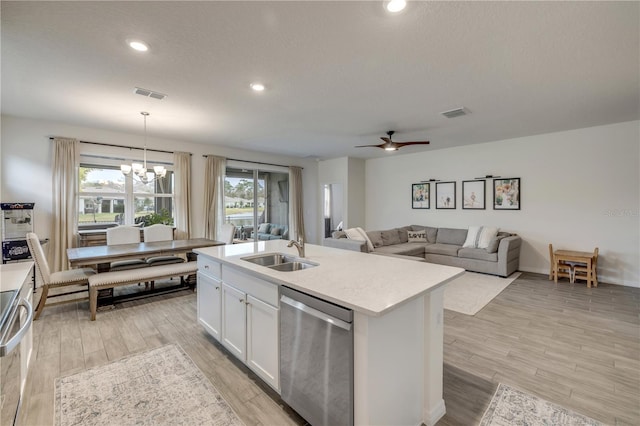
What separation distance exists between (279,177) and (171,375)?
6.19m

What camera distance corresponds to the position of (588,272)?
4.50 m

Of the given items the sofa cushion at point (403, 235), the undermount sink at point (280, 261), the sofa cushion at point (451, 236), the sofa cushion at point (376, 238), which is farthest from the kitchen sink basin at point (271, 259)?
the sofa cushion at point (451, 236)

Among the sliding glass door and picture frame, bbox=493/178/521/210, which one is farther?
the sliding glass door

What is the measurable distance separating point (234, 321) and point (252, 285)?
479mm

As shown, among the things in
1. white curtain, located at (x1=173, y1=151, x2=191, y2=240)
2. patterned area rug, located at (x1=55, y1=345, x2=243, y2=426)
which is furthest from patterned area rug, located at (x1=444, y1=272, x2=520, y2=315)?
white curtain, located at (x1=173, y1=151, x2=191, y2=240)

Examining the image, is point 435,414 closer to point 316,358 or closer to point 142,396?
point 316,358

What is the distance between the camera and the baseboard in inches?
68.9

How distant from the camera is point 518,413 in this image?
183cm

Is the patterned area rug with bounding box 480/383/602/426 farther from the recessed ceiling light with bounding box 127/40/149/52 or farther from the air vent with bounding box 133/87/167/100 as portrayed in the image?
the air vent with bounding box 133/87/167/100

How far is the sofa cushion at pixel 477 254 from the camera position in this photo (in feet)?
17.3

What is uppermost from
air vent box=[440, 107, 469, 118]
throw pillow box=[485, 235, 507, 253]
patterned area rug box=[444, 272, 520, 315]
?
air vent box=[440, 107, 469, 118]

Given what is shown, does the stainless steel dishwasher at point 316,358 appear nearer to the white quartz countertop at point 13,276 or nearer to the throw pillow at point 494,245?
the white quartz countertop at point 13,276

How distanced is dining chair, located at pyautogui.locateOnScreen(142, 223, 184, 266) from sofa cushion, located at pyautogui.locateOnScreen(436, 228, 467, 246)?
548 centimetres

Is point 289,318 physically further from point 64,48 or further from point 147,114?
point 147,114
